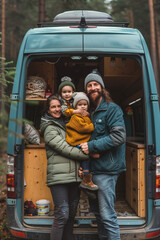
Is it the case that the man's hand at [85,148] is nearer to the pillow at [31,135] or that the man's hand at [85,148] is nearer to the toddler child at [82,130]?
A: the toddler child at [82,130]

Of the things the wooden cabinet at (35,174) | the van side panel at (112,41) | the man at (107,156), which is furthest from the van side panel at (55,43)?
the wooden cabinet at (35,174)

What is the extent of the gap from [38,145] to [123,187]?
6.96 feet

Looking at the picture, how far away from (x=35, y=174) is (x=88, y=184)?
952 mm

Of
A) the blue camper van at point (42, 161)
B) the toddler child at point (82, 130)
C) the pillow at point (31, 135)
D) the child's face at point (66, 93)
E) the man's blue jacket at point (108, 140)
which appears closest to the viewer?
the man's blue jacket at point (108, 140)

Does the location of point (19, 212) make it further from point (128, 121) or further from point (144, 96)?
point (128, 121)

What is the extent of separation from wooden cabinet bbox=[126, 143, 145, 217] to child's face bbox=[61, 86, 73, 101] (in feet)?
3.64

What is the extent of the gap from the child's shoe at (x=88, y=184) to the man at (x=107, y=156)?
0.22ft

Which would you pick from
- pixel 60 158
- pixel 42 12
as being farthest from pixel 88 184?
pixel 42 12

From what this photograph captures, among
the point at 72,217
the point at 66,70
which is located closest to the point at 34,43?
the point at 72,217

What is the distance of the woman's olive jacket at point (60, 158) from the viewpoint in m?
2.74

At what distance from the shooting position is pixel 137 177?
337 cm

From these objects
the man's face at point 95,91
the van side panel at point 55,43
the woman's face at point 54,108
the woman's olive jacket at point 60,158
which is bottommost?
the woman's olive jacket at point 60,158

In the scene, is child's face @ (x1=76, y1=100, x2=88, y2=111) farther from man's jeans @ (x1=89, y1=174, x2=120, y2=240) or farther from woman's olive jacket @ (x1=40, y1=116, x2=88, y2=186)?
man's jeans @ (x1=89, y1=174, x2=120, y2=240)

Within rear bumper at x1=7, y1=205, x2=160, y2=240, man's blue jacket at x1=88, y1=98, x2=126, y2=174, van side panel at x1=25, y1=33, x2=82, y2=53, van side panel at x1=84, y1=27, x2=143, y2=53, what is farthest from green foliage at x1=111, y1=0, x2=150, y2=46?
rear bumper at x1=7, y1=205, x2=160, y2=240
